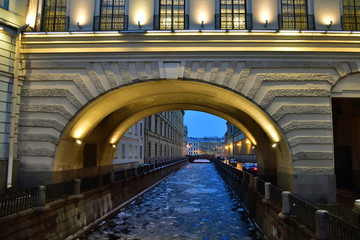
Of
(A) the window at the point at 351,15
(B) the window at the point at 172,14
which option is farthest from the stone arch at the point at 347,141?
(B) the window at the point at 172,14

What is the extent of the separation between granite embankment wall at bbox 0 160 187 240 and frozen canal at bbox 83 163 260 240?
0.66 meters

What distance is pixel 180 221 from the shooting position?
14.8 meters

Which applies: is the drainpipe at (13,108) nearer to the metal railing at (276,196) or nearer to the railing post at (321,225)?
the metal railing at (276,196)

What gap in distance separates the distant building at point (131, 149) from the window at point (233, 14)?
17798 mm

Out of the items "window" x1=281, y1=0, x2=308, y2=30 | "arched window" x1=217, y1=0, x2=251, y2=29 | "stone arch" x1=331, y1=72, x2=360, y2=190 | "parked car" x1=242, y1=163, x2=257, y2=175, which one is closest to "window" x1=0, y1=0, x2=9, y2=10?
"arched window" x1=217, y1=0, x2=251, y2=29

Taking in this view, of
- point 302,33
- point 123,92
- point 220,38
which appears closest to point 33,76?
point 123,92

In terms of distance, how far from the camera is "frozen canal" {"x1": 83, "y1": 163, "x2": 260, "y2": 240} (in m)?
12.5

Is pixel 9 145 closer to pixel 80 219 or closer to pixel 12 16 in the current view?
pixel 80 219

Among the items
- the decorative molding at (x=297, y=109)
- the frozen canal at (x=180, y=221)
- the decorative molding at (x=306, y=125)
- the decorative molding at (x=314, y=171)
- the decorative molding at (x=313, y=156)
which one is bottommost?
the frozen canal at (x=180, y=221)

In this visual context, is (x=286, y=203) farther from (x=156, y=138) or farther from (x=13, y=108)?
(x=156, y=138)

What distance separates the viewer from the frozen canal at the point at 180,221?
12461 millimetres

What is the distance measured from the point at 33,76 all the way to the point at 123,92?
13.8 ft

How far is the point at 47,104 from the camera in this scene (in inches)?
502

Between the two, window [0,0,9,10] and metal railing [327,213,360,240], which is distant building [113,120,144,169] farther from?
metal railing [327,213,360,240]
